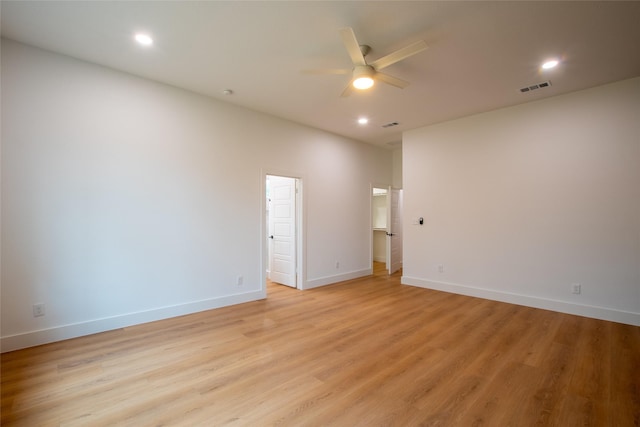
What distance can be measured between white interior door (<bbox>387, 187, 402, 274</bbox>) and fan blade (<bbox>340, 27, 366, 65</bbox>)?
177 inches

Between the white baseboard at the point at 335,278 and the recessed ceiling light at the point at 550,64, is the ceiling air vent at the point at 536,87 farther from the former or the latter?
the white baseboard at the point at 335,278

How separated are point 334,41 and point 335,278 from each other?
4371mm

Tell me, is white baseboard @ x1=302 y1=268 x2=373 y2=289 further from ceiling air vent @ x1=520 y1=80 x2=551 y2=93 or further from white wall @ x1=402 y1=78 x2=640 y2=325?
ceiling air vent @ x1=520 y1=80 x2=551 y2=93

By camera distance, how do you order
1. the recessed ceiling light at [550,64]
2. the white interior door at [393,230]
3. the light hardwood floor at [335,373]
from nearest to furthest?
1. the light hardwood floor at [335,373]
2. the recessed ceiling light at [550,64]
3. the white interior door at [393,230]

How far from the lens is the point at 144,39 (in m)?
2.85

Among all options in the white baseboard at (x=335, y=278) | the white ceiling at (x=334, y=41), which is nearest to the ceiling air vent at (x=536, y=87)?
the white ceiling at (x=334, y=41)

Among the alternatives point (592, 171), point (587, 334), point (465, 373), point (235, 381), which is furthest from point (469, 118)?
point (235, 381)

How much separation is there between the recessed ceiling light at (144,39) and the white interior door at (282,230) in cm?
306

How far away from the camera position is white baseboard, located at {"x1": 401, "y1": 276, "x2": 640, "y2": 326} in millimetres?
3686

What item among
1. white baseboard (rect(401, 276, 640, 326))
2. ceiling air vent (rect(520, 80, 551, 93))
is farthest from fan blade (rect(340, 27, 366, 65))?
white baseboard (rect(401, 276, 640, 326))

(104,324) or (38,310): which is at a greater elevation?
(38,310)

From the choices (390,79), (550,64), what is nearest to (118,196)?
(390,79)

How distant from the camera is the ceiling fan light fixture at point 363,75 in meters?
2.88

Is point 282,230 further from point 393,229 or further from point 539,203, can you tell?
point 539,203
